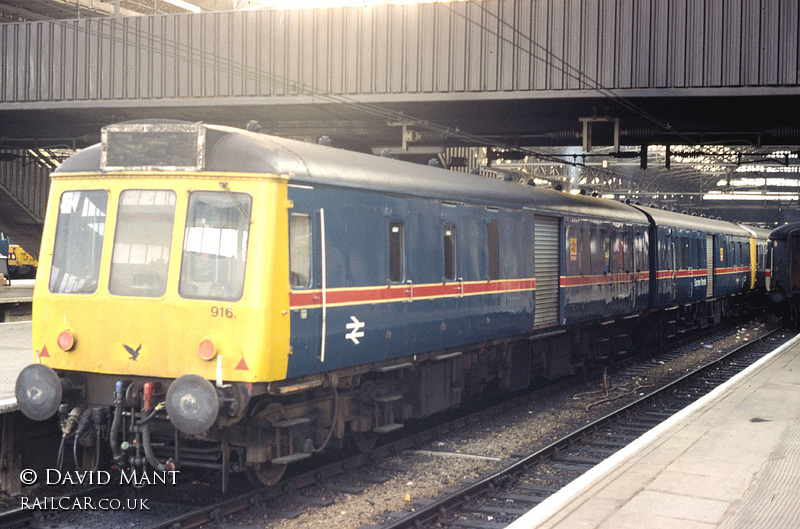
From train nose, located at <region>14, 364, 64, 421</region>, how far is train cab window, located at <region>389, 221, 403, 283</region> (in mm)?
3630

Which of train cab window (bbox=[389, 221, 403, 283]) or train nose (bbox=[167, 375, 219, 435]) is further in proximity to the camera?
train cab window (bbox=[389, 221, 403, 283])

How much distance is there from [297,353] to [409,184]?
298cm

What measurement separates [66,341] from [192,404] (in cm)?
163

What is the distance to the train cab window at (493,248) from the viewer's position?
1228 centimetres

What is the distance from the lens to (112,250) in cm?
816

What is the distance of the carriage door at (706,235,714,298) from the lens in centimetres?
2611

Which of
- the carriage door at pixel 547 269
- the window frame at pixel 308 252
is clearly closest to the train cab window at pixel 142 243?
the window frame at pixel 308 252

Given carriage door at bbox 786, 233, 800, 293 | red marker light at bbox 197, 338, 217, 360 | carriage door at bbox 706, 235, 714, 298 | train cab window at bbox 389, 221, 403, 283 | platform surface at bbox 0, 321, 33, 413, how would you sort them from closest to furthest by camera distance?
red marker light at bbox 197, 338, 217, 360, platform surface at bbox 0, 321, 33, 413, train cab window at bbox 389, 221, 403, 283, carriage door at bbox 706, 235, 714, 298, carriage door at bbox 786, 233, 800, 293

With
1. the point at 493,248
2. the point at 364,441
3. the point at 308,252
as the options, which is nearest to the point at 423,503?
the point at 364,441

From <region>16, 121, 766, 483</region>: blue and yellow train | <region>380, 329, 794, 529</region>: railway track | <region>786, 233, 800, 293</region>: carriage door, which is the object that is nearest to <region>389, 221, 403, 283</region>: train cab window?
<region>16, 121, 766, 483</region>: blue and yellow train

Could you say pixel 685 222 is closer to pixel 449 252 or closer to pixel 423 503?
pixel 449 252

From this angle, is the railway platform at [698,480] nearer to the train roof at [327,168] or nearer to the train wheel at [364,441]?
the train wheel at [364,441]

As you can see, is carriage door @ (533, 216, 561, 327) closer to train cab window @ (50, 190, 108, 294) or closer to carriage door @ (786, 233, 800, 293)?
train cab window @ (50, 190, 108, 294)

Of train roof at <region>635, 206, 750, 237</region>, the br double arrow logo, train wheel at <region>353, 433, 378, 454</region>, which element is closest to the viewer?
the br double arrow logo
